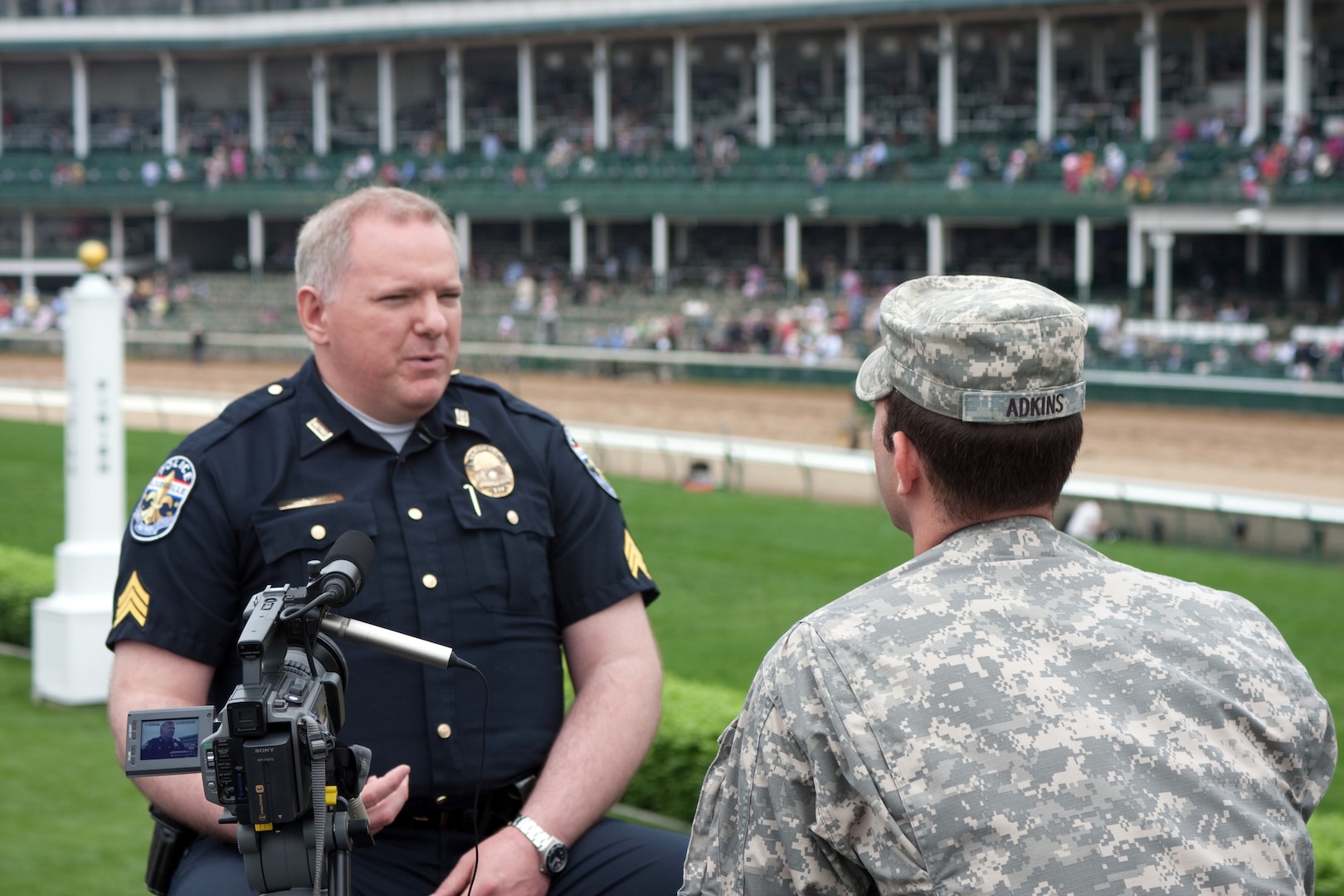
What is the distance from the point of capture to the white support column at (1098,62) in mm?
34250

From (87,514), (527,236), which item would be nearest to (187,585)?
(87,514)

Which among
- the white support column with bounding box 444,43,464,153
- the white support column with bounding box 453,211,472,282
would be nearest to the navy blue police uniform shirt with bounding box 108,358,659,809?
the white support column with bounding box 453,211,472,282

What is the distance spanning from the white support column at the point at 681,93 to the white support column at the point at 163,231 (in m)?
13.8

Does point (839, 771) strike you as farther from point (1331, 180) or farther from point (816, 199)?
point (816, 199)

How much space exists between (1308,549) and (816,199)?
21534 mm

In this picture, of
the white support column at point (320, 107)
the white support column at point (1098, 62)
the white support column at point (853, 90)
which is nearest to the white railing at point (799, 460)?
the white support column at point (853, 90)

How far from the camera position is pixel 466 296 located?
117 feet

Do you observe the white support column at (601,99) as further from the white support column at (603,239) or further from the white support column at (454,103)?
the white support column at (454,103)

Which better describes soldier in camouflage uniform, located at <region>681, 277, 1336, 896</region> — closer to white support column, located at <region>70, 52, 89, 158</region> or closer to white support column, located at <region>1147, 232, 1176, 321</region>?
white support column, located at <region>1147, 232, 1176, 321</region>

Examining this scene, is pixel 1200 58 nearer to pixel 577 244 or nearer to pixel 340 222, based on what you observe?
pixel 577 244

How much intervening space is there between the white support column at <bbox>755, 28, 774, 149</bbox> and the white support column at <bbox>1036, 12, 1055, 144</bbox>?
6.34 meters

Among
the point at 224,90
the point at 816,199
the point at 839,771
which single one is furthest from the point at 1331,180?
the point at 224,90

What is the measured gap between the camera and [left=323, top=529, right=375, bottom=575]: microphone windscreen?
2.09 metres

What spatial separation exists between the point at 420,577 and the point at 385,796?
1.43ft
